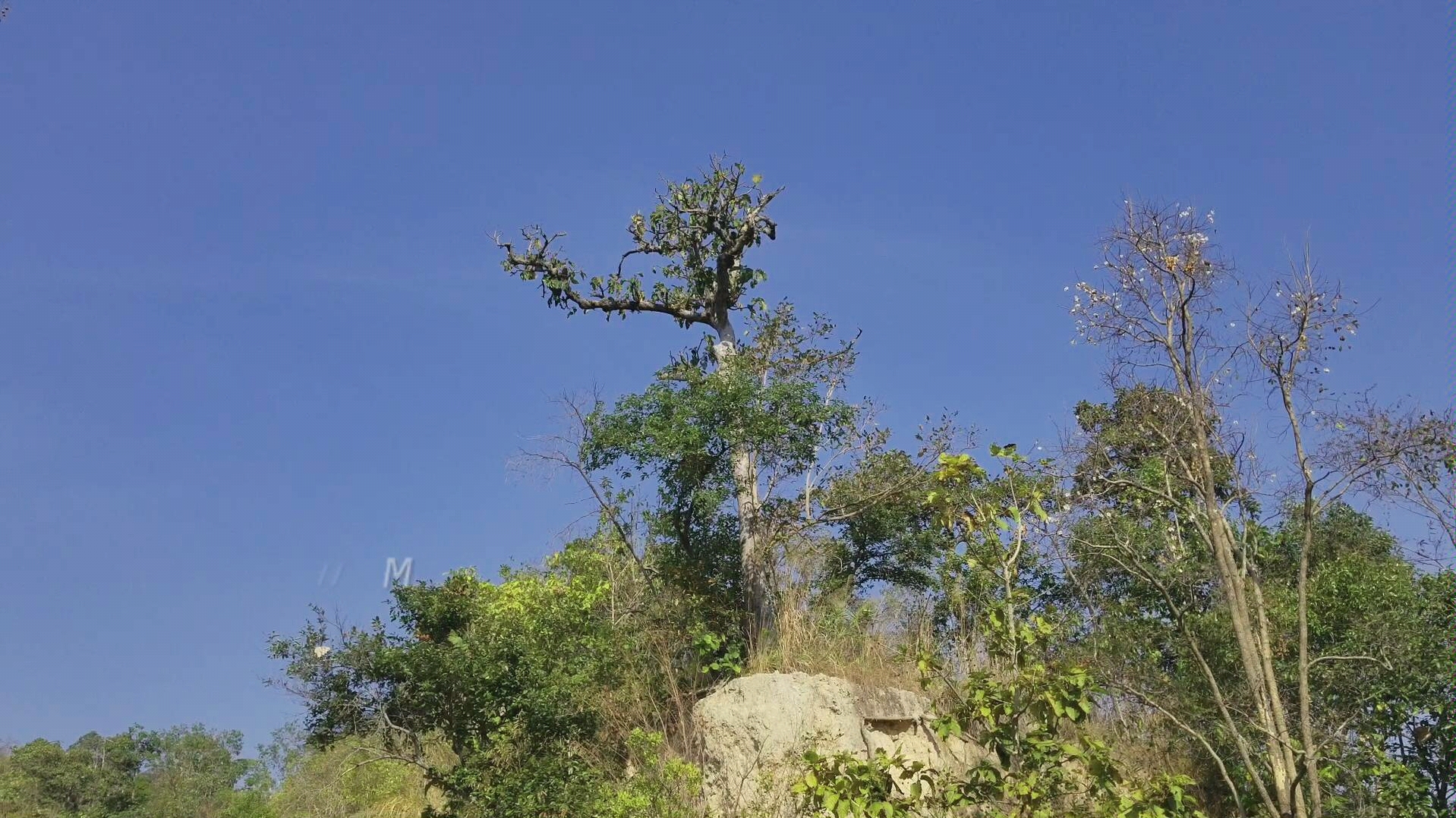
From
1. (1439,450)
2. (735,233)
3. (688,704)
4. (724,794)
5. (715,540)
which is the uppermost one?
(735,233)

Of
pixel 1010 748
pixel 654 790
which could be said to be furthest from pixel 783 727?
pixel 1010 748

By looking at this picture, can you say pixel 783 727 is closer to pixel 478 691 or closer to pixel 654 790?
pixel 654 790

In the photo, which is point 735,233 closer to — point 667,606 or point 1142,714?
point 667,606

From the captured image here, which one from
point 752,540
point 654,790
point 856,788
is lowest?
point 856,788

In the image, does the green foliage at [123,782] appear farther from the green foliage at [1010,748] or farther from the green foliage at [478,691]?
the green foliage at [1010,748]

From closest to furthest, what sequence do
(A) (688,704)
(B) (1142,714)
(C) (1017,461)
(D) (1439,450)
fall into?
1. (C) (1017,461)
2. (D) (1439,450)
3. (A) (688,704)
4. (B) (1142,714)

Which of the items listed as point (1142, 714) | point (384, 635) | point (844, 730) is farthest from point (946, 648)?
point (384, 635)

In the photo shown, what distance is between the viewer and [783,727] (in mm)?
11414

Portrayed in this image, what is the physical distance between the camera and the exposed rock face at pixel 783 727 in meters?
11.1

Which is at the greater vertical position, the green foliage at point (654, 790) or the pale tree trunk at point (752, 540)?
the pale tree trunk at point (752, 540)

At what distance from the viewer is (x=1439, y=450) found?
32.4 ft

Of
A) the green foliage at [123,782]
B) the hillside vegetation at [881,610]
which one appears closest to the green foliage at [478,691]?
the hillside vegetation at [881,610]

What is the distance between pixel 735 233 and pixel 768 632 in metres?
5.75

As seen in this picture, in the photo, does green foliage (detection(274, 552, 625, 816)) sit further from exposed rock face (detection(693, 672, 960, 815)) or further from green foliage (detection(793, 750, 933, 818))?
green foliage (detection(793, 750, 933, 818))
